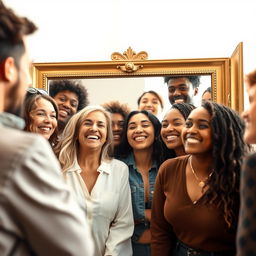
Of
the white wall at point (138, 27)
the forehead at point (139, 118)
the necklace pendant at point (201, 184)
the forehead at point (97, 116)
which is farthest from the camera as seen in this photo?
the white wall at point (138, 27)

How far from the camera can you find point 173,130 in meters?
2.60

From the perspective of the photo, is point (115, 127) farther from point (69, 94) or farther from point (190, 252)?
point (190, 252)

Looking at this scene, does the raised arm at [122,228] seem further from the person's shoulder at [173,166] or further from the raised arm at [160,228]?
the person's shoulder at [173,166]

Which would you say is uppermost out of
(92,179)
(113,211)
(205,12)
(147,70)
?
(205,12)

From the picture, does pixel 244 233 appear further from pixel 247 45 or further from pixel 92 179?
pixel 247 45

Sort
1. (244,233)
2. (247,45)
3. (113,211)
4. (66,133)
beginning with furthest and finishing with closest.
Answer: (247,45) → (66,133) → (113,211) → (244,233)

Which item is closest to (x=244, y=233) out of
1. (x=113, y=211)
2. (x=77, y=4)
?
(x=113, y=211)

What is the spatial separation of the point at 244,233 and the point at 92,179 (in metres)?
1.56

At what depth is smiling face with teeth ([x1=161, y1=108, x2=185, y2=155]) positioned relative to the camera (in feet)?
8.53

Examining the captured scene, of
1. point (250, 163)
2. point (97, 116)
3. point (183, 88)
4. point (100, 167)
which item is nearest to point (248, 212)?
point (250, 163)

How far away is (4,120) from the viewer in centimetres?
100

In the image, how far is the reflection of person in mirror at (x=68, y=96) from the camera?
2.82 metres

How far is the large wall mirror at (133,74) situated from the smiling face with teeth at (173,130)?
0.39ft

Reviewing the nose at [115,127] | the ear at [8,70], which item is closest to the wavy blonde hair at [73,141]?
the nose at [115,127]
